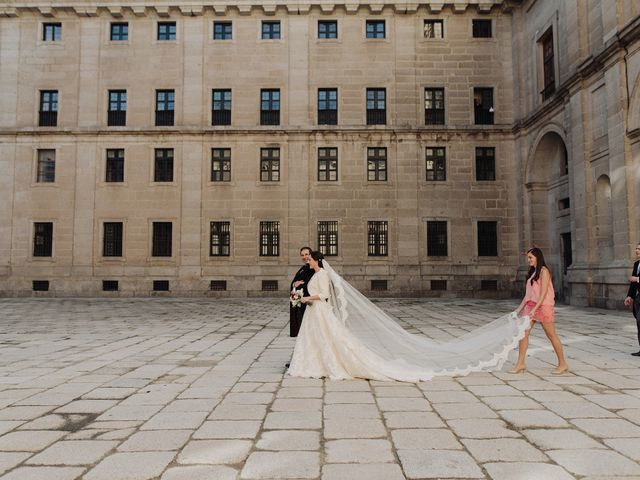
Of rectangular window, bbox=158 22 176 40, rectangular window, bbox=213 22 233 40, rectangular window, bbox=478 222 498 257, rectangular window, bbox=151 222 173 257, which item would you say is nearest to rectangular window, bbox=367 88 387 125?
rectangular window, bbox=478 222 498 257

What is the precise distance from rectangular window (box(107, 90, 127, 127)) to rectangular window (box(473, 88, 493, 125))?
19215 mm

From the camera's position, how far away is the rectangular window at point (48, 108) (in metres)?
26.2

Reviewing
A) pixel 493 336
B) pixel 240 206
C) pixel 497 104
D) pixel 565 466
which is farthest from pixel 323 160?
pixel 565 466

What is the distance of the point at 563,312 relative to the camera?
16.7 metres

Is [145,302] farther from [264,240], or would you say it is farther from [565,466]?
[565,466]

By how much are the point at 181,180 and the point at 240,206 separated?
3.50m

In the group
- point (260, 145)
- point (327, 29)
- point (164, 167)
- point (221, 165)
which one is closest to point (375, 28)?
point (327, 29)

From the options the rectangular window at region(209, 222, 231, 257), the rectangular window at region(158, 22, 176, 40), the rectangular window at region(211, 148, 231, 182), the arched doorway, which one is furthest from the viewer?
the rectangular window at region(158, 22, 176, 40)

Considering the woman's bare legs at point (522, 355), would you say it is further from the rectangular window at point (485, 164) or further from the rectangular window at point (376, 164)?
the rectangular window at point (485, 164)

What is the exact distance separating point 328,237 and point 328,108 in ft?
23.1

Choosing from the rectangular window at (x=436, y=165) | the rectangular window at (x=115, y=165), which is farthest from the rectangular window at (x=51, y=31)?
the rectangular window at (x=436, y=165)

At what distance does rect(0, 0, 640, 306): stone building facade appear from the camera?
82.3 ft

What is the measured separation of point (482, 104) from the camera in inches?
1022

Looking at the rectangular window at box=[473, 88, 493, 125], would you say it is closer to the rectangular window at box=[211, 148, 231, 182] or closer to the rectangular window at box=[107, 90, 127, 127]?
the rectangular window at box=[211, 148, 231, 182]
